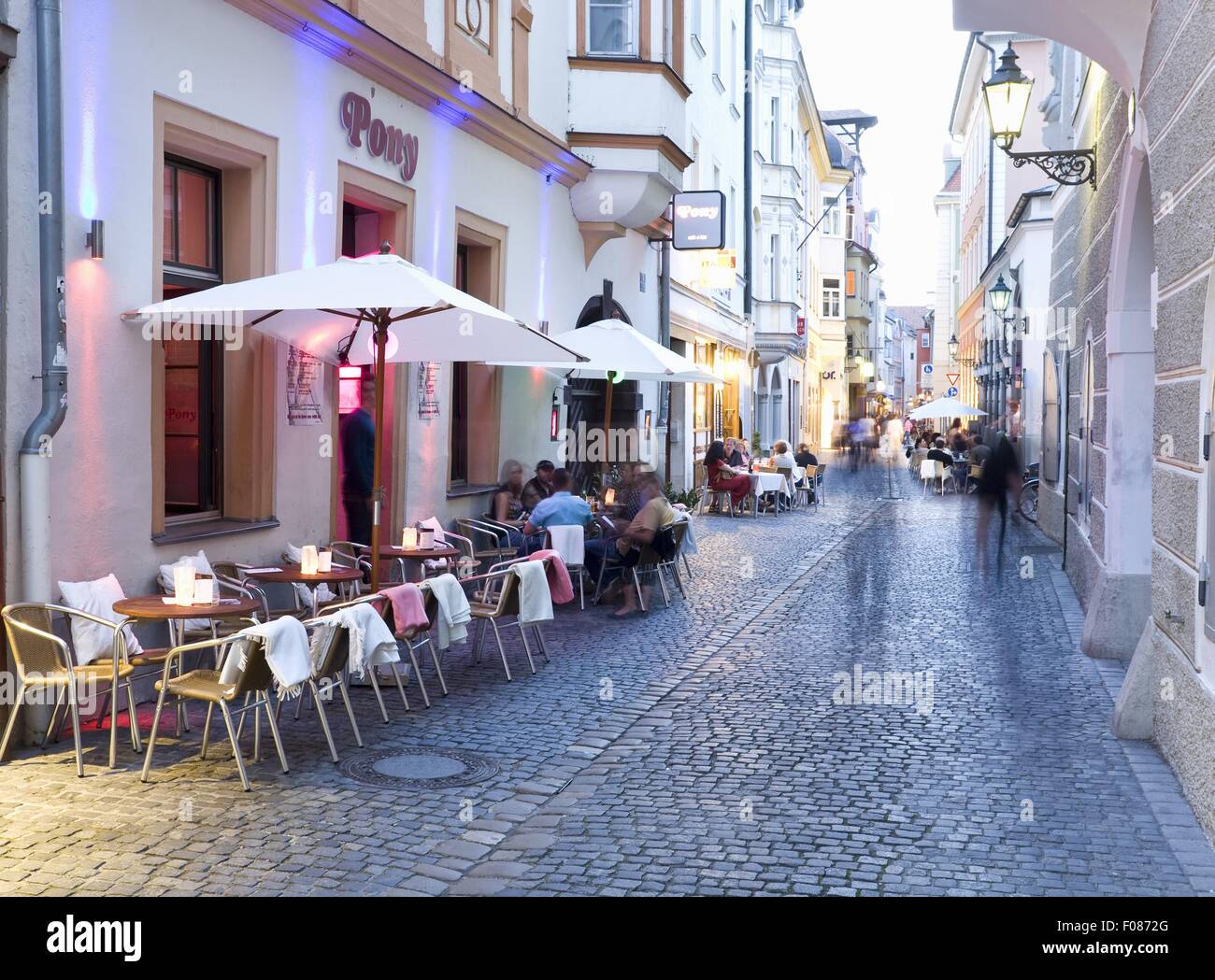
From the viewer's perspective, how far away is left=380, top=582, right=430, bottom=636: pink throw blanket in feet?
27.2

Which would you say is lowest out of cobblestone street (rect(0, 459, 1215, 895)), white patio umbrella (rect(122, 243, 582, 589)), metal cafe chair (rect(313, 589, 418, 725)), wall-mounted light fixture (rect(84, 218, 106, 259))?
cobblestone street (rect(0, 459, 1215, 895))

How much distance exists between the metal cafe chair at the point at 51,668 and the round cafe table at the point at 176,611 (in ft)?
0.46

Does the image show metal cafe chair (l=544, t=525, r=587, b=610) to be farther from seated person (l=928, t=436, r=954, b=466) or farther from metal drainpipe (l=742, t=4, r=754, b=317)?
metal drainpipe (l=742, t=4, r=754, b=317)

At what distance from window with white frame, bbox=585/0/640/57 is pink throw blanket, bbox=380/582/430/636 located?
1091 centimetres

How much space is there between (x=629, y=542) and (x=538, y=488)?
8.73 ft

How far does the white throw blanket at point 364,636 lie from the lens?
23.3 feet

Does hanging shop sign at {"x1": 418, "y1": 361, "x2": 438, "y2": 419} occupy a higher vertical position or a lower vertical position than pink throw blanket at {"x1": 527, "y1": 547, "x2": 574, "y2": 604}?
higher

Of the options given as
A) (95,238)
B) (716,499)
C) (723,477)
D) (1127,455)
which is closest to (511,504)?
(1127,455)

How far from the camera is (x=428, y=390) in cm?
1310

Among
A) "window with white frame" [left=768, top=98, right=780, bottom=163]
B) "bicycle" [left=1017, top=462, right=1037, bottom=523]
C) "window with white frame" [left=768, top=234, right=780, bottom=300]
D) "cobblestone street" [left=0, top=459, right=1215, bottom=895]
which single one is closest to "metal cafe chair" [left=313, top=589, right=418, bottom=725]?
"cobblestone street" [left=0, top=459, right=1215, bottom=895]

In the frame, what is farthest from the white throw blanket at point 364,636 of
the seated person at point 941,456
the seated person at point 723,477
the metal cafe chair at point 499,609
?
the seated person at point 941,456

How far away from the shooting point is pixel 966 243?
5619 cm
